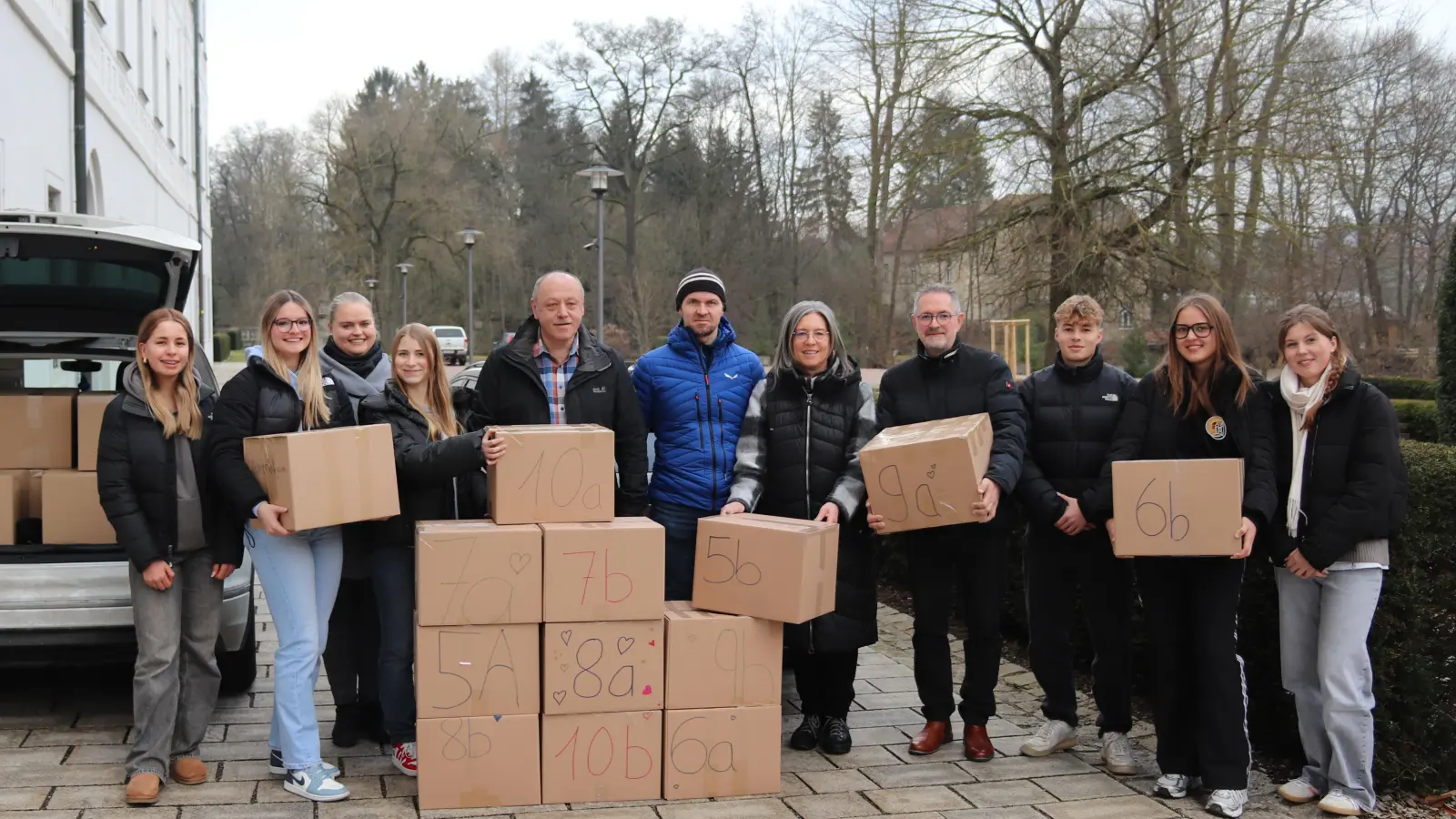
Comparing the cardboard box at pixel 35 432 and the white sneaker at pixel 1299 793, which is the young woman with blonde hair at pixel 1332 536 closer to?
the white sneaker at pixel 1299 793

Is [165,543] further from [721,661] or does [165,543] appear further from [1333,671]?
[1333,671]

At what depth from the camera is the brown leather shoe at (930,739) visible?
4.71 m

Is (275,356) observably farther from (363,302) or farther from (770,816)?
(770,816)

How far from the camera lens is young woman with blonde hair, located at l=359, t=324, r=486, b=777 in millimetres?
4367

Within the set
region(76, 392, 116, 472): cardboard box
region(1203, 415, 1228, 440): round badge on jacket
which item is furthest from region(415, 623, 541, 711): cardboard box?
region(1203, 415, 1228, 440): round badge on jacket

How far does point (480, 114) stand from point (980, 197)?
3698 cm

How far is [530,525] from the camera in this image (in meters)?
4.09

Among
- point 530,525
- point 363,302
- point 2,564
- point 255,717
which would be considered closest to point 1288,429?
point 530,525

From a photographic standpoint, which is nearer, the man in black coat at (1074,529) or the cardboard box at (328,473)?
the cardboard box at (328,473)

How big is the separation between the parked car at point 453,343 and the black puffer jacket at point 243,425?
39181mm

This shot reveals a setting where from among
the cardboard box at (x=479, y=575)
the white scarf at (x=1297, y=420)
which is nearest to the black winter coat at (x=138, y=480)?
the cardboard box at (x=479, y=575)

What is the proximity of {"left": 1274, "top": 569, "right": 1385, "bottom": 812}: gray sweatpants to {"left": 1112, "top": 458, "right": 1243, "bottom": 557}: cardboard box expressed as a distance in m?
0.37

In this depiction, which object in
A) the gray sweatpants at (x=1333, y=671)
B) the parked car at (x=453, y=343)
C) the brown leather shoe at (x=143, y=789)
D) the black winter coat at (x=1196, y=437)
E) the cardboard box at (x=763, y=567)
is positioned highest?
the parked car at (x=453, y=343)

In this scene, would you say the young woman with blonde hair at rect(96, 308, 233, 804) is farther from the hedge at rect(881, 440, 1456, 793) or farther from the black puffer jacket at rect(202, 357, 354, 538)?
the hedge at rect(881, 440, 1456, 793)
